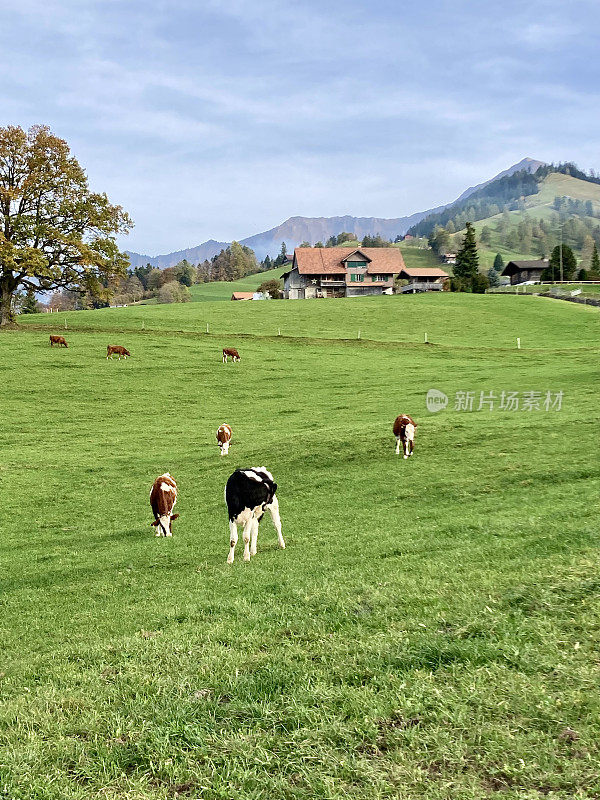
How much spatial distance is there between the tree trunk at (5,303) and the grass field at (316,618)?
103 ft

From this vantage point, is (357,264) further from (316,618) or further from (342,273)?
(316,618)

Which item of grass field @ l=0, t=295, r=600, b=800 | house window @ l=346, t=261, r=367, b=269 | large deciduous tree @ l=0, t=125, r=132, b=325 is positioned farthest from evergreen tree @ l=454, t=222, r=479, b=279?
grass field @ l=0, t=295, r=600, b=800

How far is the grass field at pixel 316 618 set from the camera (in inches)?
175

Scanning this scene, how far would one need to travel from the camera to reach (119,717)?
5309 millimetres

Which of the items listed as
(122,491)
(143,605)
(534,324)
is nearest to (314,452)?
(122,491)

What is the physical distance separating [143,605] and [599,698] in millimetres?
6882

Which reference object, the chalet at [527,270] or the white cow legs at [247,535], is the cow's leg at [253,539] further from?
the chalet at [527,270]

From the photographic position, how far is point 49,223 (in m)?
54.9

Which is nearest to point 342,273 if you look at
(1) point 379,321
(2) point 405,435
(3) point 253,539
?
(1) point 379,321

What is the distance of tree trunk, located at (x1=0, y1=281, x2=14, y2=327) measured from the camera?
5422 cm

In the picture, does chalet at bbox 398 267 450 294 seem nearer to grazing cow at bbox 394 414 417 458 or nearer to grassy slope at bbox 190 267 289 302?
grassy slope at bbox 190 267 289 302

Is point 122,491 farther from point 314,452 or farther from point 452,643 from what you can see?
point 452,643

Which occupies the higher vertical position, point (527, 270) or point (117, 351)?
point (527, 270)

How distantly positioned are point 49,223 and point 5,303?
8.82 meters
